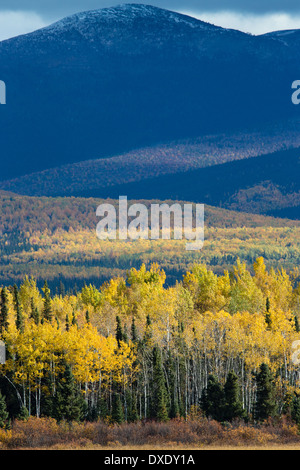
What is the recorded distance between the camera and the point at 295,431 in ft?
284

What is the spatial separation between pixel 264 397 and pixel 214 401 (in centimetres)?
545

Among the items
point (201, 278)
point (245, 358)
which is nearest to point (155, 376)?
point (245, 358)

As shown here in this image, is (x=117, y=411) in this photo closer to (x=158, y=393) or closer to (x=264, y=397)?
(x=158, y=393)

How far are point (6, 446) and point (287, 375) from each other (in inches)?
1402

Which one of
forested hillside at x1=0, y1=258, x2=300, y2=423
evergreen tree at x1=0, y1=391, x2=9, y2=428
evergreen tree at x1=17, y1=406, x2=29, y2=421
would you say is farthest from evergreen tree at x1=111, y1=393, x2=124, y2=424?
evergreen tree at x1=0, y1=391, x2=9, y2=428

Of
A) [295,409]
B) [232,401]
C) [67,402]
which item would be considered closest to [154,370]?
[232,401]

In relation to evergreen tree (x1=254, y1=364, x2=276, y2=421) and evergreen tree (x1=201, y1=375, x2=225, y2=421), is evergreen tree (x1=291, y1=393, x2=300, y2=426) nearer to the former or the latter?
evergreen tree (x1=254, y1=364, x2=276, y2=421)

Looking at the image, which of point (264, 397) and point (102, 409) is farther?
point (102, 409)

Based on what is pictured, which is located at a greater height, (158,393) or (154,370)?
(154,370)

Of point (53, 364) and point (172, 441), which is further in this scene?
point (53, 364)

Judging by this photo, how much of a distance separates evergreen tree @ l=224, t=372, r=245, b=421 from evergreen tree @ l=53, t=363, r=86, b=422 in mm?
15494

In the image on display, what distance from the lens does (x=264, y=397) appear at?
90562mm
